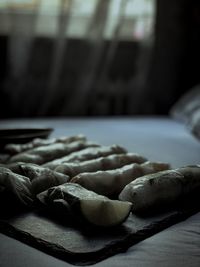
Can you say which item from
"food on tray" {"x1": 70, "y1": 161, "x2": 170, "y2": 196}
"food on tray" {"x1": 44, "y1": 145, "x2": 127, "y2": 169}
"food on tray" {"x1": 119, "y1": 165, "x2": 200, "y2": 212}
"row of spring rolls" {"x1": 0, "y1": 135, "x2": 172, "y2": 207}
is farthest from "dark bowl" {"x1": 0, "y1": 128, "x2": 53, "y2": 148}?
"food on tray" {"x1": 119, "y1": 165, "x2": 200, "y2": 212}

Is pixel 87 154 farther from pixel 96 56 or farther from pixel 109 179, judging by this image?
pixel 96 56

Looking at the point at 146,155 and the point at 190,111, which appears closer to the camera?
the point at 146,155

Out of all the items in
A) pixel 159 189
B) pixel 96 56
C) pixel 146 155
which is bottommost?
pixel 146 155

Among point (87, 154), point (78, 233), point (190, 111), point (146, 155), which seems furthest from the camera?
point (190, 111)

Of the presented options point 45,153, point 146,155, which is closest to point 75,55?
point 146,155

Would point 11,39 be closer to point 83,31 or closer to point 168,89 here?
point 83,31

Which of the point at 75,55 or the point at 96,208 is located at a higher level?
the point at 75,55

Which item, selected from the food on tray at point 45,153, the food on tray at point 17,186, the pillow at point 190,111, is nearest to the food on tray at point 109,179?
the food on tray at point 17,186
